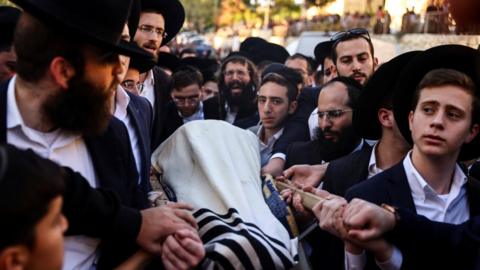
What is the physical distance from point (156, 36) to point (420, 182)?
3.07 m

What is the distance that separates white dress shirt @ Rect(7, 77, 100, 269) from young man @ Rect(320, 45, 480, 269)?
45.7 inches

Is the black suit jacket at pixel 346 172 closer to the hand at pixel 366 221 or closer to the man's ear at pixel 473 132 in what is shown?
the man's ear at pixel 473 132

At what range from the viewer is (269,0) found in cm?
5331

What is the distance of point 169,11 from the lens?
5.70m

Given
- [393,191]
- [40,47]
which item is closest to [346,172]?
[393,191]

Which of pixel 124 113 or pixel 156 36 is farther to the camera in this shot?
pixel 156 36

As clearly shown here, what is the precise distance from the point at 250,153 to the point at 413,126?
881mm

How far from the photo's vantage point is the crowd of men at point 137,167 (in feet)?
5.98

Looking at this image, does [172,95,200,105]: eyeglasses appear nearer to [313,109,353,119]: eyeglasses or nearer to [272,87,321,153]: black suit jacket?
[272,87,321,153]: black suit jacket

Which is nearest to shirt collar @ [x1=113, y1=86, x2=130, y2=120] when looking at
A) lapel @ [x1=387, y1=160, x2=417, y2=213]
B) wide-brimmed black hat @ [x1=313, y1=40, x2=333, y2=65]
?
lapel @ [x1=387, y1=160, x2=417, y2=213]

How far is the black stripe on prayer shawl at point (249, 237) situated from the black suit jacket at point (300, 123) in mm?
2072

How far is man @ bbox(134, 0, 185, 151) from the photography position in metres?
5.21

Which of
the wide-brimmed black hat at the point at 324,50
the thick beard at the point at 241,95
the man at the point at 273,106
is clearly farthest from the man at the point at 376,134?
the thick beard at the point at 241,95

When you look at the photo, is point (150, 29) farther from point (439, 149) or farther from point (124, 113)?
point (439, 149)
